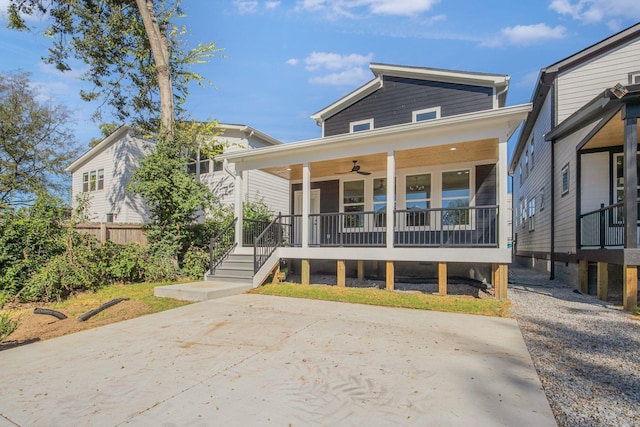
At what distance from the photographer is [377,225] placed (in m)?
10.6

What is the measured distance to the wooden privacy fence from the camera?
9.23 m

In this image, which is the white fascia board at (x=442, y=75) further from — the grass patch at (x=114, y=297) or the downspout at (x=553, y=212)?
the grass patch at (x=114, y=297)

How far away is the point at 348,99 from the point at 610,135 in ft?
26.6

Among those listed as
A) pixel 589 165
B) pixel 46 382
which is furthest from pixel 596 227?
pixel 46 382

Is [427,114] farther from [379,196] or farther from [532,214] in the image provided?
[532,214]

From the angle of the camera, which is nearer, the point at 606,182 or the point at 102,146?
the point at 606,182

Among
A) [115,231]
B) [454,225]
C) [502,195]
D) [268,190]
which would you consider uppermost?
[268,190]

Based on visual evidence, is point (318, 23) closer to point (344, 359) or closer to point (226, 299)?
point (226, 299)

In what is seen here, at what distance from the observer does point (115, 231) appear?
10078mm

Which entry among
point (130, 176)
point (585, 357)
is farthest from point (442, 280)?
point (130, 176)

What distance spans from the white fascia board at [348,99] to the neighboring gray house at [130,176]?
3644mm

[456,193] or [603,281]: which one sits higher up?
[456,193]

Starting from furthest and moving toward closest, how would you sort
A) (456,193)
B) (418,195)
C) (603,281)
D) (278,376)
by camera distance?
1. (418,195)
2. (456,193)
3. (603,281)
4. (278,376)

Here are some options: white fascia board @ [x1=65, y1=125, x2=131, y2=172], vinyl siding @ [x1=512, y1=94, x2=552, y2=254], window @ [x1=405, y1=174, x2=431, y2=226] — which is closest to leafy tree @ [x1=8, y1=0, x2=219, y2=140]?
white fascia board @ [x1=65, y1=125, x2=131, y2=172]
